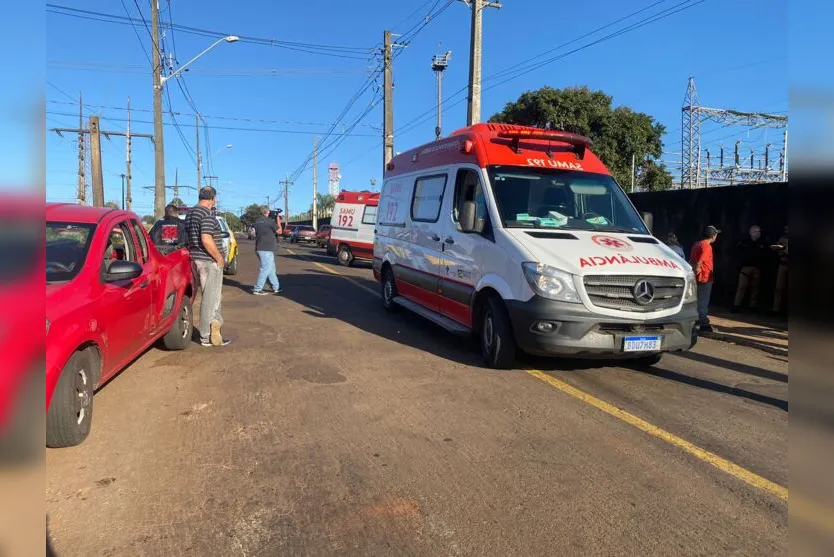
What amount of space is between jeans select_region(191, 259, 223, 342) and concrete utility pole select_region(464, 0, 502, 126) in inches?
402

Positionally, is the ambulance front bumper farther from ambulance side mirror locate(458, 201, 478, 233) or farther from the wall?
the wall

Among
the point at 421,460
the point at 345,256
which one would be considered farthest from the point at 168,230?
the point at 345,256

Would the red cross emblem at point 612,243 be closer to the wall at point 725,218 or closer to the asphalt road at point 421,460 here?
the asphalt road at point 421,460

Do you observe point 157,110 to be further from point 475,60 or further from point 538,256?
point 538,256

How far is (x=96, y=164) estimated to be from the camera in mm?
22141

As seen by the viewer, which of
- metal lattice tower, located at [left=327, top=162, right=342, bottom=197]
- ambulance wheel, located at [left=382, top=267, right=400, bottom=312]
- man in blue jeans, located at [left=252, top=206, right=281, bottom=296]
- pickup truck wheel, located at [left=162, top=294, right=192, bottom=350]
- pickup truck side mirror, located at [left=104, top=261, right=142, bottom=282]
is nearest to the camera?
pickup truck side mirror, located at [left=104, top=261, right=142, bottom=282]

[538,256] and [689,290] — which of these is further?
[689,290]

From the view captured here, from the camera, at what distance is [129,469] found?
3754 mm

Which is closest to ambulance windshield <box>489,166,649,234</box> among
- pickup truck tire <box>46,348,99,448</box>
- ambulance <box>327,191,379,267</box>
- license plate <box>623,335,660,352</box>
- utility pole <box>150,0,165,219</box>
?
license plate <box>623,335,660,352</box>

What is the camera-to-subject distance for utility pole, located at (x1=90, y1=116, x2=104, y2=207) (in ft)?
69.9

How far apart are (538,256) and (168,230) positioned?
28.8ft
